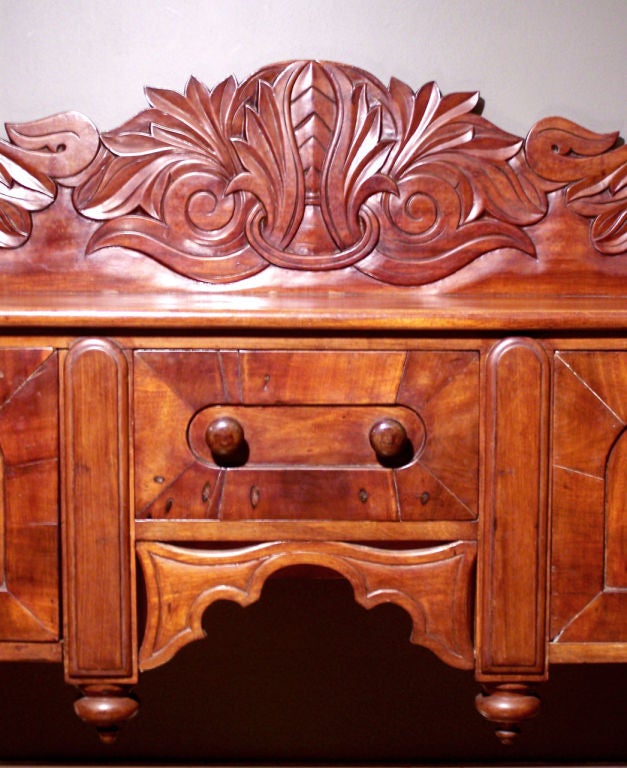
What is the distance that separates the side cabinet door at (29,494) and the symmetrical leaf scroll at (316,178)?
1.08 ft

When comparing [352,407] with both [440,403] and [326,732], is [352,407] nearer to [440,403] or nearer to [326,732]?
[440,403]

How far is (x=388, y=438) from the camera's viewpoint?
0.73 metres

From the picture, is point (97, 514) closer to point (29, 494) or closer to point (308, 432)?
point (29, 494)

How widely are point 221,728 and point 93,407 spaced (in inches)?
24.9

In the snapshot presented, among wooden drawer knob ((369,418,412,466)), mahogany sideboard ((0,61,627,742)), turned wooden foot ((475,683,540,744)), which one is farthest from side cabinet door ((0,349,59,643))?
A: turned wooden foot ((475,683,540,744))

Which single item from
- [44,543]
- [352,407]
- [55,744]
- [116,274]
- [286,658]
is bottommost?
[55,744]

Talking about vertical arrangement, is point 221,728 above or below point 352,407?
below

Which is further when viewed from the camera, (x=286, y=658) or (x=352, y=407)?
(x=286, y=658)

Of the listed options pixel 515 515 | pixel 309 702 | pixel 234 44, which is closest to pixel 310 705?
pixel 309 702

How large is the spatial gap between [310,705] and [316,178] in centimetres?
69

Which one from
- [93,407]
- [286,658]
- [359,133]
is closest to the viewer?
[93,407]

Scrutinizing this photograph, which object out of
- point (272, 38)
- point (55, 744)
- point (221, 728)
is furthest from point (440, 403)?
point (55, 744)

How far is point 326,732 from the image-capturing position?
1183 millimetres

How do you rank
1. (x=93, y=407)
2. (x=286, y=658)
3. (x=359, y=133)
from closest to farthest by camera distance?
1. (x=93, y=407)
2. (x=359, y=133)
3. (x=286, y=658)
